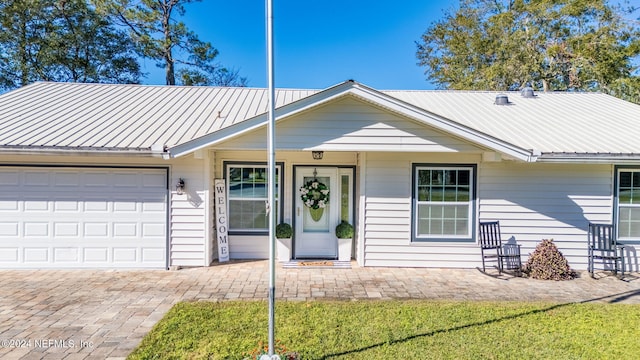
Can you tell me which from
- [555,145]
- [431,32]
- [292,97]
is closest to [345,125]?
[292,97]

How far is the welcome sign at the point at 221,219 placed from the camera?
725 cm

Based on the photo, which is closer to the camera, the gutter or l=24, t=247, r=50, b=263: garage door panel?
the gutter

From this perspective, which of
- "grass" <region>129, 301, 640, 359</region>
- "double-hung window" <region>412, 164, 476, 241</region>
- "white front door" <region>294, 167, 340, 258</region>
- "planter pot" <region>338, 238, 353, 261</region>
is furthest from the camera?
"white front door" <region>294, 167, 340, 258</region>

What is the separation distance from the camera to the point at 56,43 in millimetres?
16547

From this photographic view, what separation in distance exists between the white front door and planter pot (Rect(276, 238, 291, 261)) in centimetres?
35

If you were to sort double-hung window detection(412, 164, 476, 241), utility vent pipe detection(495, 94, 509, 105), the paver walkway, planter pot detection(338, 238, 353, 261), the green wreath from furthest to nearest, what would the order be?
utility vent pipe detection(495, 94, 509, 105) < the green wreath < planter pot detection(338, 238, 353, 261) < double-hung window detection(412, 164, 476, 241) < the paver walkway

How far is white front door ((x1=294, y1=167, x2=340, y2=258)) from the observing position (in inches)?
305

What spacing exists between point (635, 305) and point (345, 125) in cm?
543

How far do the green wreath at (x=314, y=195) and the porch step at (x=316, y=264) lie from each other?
1.23 metres

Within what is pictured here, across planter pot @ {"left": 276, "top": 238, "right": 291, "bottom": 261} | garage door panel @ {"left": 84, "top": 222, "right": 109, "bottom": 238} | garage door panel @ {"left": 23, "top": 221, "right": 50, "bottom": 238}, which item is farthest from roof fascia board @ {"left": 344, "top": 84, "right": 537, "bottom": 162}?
garage door panel @ {"left": 23, "top": 221, "right": 50, "bottom": 238}

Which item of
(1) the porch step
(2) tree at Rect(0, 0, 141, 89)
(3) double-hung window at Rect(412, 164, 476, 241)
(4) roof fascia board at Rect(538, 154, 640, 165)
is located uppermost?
(2) tree at Rect(0, 0, 141, 89)

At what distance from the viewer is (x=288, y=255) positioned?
744cm

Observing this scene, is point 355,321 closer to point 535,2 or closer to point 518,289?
point 518,289

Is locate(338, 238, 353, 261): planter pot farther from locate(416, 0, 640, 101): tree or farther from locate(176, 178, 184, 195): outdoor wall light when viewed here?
locate(416, 0, 640, 101): tree
